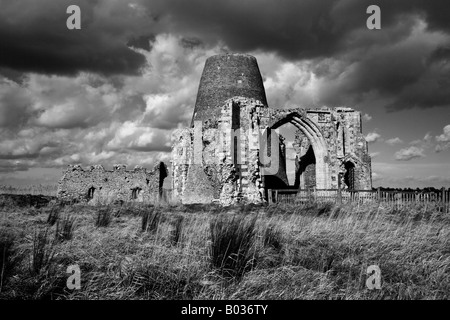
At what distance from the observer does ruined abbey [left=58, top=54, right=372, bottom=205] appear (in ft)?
57.3

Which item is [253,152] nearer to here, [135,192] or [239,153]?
[239,153]

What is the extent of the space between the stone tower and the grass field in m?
18.9

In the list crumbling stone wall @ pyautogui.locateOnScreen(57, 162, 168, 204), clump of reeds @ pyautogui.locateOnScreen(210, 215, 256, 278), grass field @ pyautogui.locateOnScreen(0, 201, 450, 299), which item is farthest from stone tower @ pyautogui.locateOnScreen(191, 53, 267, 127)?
clump of reeds @ pyautogui.locateOnScreen(210, 215, 256, 278)

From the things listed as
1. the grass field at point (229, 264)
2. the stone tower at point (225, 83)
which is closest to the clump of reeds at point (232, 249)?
the grass field at point (229, 264)

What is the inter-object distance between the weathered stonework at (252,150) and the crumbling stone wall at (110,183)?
89.2 inches

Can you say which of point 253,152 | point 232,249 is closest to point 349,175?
point 253,152

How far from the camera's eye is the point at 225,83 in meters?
24.1

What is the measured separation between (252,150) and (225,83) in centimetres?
786

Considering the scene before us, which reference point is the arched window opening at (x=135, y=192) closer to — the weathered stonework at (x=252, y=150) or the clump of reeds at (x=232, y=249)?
the weathered stonework at (x=252, y=150)

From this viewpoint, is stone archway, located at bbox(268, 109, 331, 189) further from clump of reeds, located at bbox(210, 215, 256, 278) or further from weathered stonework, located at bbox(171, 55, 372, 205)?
clump of reeds, located at bbox(210, 215, 256, 278)

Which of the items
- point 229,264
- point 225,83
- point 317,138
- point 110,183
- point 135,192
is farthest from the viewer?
point 135,192

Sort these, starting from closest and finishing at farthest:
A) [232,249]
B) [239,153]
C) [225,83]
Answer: [232,249] < [239,153] < [225,83]
